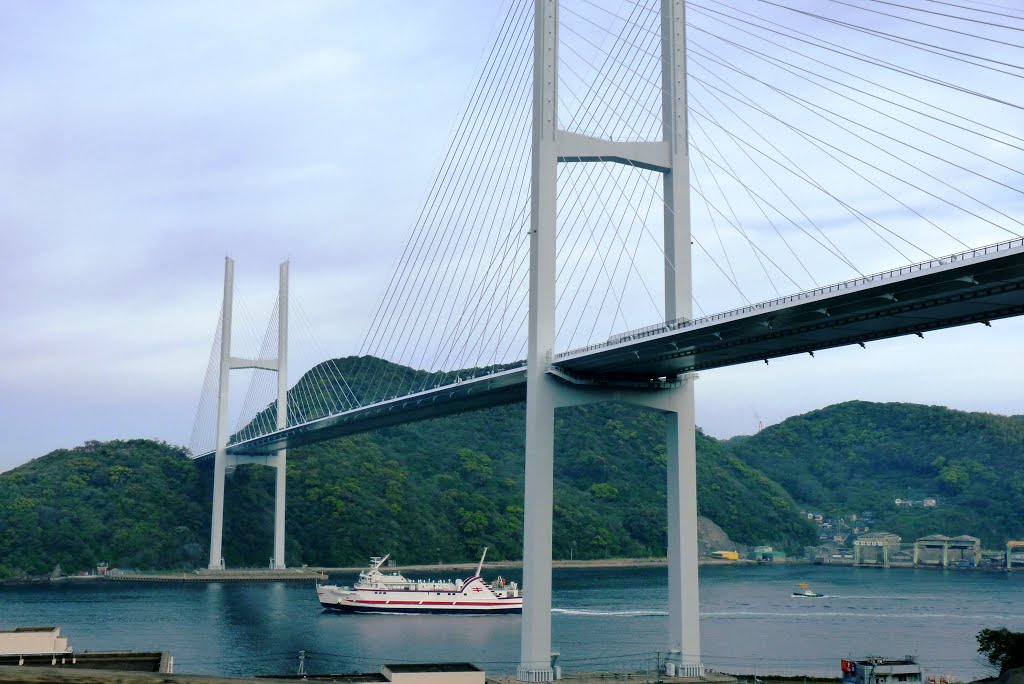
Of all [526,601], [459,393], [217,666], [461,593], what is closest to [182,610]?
[461,593]

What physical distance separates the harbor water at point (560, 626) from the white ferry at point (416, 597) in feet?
3.14

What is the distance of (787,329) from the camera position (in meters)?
20.5

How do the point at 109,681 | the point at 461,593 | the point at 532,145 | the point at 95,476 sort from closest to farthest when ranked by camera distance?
1. the point at 109,681
2. the point at 532,145
3. the point at 461,593
4. the point at 95,476

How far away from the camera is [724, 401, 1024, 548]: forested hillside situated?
10806 cm

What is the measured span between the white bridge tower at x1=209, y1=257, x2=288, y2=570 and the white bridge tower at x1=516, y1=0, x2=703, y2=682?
40.6m

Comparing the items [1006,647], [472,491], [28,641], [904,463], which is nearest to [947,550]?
[904,463]

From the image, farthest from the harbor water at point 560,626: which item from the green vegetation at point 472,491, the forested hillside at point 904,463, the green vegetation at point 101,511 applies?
the forested hillside at point 904,463

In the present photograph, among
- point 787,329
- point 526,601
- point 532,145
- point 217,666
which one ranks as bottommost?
point 217,666

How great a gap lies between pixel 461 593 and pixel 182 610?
40.8 feet

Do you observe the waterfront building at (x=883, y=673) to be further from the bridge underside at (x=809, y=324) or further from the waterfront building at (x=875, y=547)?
the waterfront building at (x=875, y=547)

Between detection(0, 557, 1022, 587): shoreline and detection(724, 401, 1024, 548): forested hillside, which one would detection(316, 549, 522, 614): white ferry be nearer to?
detection(0, 557, 1022, 587): shoreline

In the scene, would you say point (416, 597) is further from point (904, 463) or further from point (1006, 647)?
point (904, 463)

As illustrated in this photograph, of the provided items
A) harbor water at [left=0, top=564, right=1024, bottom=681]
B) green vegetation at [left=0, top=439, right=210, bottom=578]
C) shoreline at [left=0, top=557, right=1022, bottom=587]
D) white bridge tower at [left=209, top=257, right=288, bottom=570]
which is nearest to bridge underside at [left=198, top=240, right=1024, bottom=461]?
harbor water at [left=0, top=564, right=1024, bottom=681]

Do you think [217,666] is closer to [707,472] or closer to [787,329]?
[787,329]
